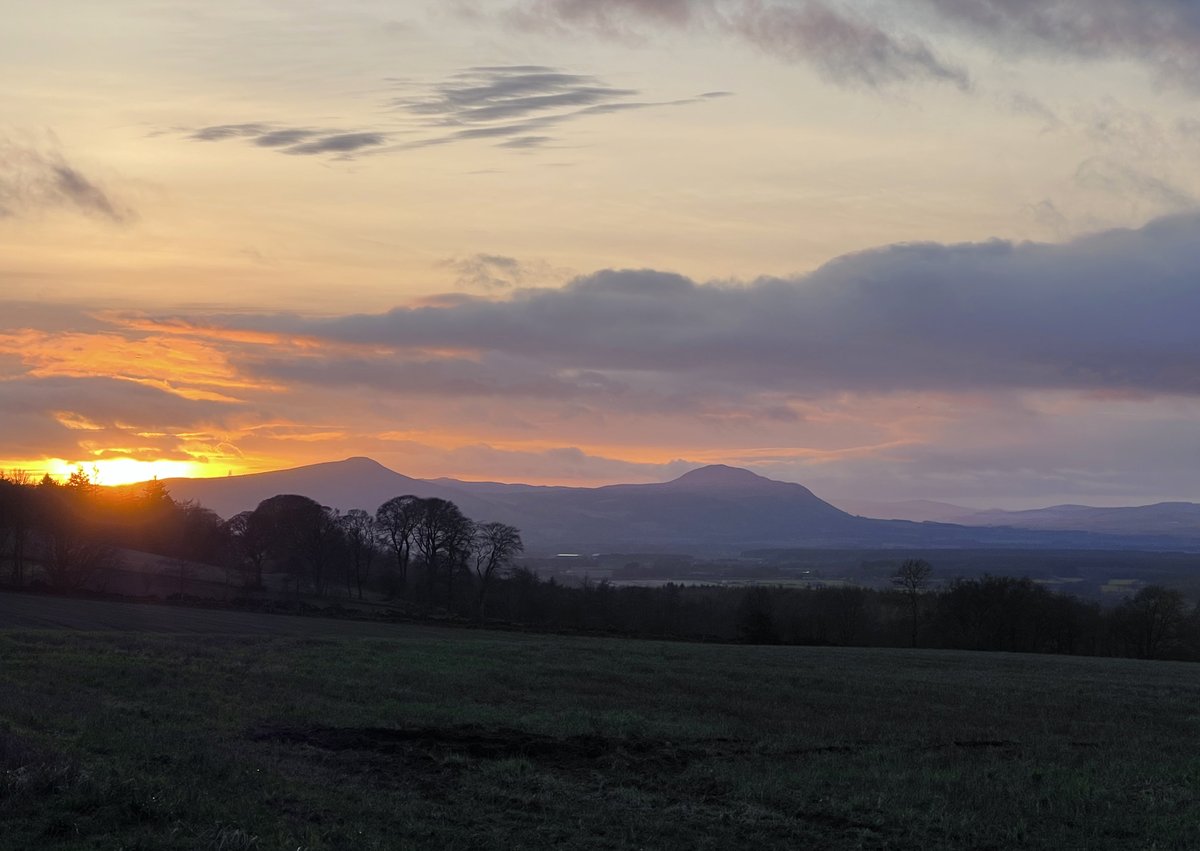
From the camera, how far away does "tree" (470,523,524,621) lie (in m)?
96.4

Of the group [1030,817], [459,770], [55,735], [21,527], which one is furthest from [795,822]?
[21,527]

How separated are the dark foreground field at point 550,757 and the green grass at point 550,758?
2.9 inches

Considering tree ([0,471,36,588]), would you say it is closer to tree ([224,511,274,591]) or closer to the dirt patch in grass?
tree ([224,511,274,591])

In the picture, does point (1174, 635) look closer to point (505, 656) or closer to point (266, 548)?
point (505, 656)

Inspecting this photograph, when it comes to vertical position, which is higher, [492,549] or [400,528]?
[400,528]

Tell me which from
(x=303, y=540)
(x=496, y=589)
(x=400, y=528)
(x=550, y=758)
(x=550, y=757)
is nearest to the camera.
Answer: (x=550, y=758)

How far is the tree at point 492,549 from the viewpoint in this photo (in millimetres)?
96375

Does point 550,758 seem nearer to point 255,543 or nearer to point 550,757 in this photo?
point 550,757

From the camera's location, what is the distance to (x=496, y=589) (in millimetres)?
94750

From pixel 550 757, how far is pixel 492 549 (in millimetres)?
78130

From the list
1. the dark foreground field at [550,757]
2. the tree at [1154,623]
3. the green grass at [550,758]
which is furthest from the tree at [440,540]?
the green grass at [550,758]

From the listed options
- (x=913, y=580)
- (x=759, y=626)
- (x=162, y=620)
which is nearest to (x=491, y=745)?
(x=162, y=620)

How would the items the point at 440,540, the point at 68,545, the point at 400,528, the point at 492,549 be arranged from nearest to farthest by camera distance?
Answer: 1. the point at 68,545
2. the point at 492,549
3. the point at 440,540
4. the point at 400,528

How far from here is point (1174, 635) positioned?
86.4 metres
